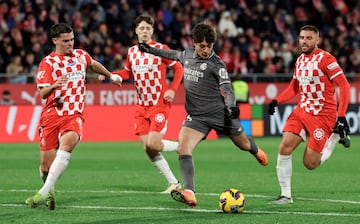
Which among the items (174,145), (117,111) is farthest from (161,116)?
(117,111)

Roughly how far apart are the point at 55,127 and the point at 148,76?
2.74 meters

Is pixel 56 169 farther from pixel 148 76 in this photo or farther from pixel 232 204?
pixel 148 76

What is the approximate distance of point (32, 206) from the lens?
9.40 m

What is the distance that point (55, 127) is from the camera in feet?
32.8

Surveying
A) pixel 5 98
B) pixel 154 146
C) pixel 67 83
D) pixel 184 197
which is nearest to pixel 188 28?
pixel 5 98

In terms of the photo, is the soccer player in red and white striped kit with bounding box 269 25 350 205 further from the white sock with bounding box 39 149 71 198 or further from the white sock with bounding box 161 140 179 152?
the white sock with bounding box 39 149 71 198

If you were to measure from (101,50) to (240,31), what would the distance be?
17.0 feet

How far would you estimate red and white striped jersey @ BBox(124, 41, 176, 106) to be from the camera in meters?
12.4

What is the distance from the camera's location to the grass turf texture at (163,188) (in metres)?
9.25

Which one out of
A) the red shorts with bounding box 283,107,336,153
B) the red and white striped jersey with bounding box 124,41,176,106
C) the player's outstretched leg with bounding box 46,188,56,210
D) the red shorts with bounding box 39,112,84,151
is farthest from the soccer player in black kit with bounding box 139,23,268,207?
the red and white striped jersey with bounding box 124,41,176,106

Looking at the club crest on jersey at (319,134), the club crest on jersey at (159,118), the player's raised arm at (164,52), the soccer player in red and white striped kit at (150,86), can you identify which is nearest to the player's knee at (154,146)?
the soccer player in red and white striped kit at (150,86)

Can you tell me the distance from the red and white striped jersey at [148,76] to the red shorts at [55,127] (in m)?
2.46

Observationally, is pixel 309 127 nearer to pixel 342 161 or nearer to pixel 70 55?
pixel 70 55

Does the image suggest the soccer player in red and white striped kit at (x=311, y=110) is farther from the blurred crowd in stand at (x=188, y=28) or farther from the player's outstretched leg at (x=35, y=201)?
the blurred crowd in stand at (x=188, y=28)
